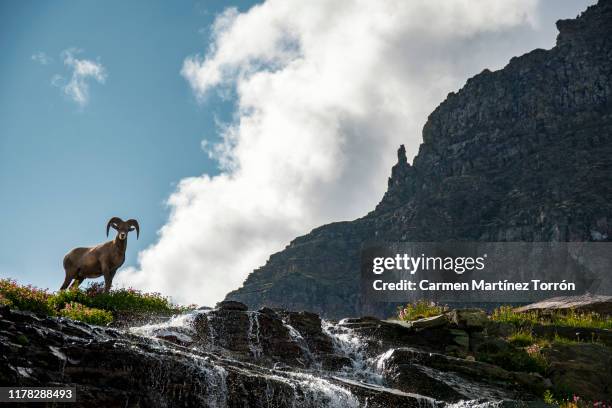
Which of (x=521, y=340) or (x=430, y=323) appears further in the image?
(x=430, y=323)

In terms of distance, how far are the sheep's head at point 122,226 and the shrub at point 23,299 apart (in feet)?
15.2

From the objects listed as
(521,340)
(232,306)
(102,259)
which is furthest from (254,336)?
(521,340)

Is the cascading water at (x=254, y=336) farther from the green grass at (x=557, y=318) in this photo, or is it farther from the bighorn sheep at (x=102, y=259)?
the green grass at (x=557, y=318)

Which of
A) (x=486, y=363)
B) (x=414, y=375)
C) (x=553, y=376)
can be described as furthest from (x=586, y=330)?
(x=414, y=375)

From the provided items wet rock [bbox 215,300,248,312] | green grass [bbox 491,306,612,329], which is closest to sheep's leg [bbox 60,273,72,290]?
wet rock [bbox 215,300,248,312]

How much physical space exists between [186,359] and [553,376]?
12214mm

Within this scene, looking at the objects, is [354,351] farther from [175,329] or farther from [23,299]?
[23,299]

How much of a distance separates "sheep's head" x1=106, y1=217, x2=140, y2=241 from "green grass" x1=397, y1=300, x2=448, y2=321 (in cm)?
1161

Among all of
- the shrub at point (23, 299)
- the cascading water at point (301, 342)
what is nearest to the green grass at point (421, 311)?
the cascading water at point (301, 342)

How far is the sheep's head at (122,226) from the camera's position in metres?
24.8

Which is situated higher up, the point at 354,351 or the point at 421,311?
the point at 421,311

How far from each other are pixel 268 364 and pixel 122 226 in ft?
35.0

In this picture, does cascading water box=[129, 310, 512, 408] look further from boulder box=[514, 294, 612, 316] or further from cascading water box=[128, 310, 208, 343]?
boulder box=[514, 294, 612, 316]

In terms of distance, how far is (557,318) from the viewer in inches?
1040
